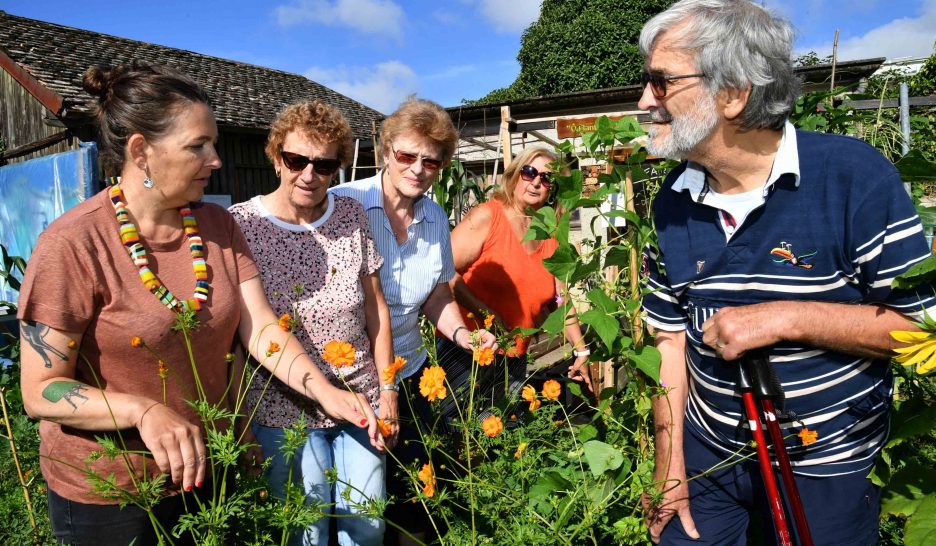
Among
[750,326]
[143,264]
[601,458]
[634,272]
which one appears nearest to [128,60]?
[143,264]

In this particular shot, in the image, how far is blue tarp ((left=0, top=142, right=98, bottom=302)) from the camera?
5.81 meters

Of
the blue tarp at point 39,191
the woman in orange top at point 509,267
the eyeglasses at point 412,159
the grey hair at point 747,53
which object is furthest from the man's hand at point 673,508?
the blue tarp at point 39,191

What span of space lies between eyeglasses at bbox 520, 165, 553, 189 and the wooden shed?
6697mm

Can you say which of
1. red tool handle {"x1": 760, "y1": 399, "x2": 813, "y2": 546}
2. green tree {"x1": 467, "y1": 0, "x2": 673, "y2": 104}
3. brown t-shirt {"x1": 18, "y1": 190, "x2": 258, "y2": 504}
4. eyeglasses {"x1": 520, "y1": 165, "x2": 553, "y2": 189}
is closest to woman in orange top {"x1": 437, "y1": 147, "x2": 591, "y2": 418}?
eyeglasses {"x1": 520, "y1": 165, "x2": 553, "y2": 189}

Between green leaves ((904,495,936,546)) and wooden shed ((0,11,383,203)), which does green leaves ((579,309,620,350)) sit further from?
wooden shed ((0,11,383,203))

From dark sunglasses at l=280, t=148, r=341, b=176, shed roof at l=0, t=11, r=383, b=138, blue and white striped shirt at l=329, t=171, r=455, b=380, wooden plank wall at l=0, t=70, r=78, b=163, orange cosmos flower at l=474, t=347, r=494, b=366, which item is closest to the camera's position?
orange cosmos flower at l=474, t=347, r=494, b=366

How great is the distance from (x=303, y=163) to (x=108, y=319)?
88 centimetres

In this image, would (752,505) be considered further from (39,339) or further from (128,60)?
(128,60)

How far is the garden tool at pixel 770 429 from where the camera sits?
4.38 feet

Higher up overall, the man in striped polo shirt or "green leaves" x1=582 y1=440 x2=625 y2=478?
the man in striped polo shirt

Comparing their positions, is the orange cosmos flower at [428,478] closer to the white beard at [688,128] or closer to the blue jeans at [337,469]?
the blue jeans at [337,469]

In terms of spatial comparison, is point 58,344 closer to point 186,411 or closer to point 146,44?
point 186,411

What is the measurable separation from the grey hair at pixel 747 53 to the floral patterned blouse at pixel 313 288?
1.28m

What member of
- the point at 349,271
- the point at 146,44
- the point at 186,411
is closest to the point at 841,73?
the point at 349,271
